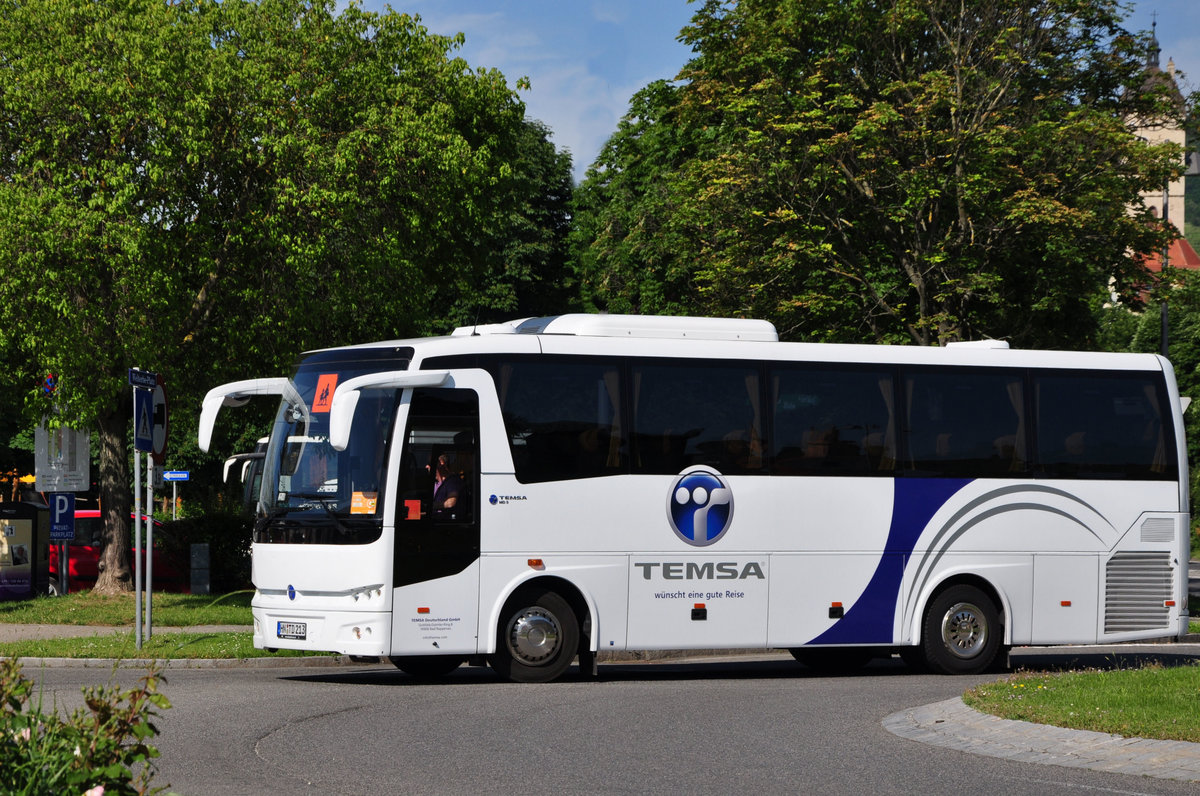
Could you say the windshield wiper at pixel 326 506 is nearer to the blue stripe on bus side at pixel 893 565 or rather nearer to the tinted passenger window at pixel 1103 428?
the blue stripe on bus side at pixel 893 565

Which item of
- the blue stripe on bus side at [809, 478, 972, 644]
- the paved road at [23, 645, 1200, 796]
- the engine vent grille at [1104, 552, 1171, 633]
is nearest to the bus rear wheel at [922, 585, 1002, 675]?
the blue stripe on bus side at [809, 478, 972, 644]

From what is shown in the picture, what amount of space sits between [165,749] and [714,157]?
23.6m

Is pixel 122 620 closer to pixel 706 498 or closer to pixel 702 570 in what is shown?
pixel 702 570

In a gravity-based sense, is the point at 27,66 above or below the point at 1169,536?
above

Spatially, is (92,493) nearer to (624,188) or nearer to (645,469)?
(624,188)

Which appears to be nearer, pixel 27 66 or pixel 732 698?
pixel 732 698

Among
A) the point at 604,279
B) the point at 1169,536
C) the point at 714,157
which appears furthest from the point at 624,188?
the point at 1169,536

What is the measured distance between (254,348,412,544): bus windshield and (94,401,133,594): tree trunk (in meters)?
13.0

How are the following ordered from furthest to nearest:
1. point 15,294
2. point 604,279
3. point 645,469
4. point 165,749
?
point 604,279 → point 15,294 → point 645,469 → point 165,749

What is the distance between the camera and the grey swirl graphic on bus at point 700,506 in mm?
15156

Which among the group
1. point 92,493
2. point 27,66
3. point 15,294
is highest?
point 27,66

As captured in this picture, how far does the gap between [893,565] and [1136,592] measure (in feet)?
10.1

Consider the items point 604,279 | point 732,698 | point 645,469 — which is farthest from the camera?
point 604,279

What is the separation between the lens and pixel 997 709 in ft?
36.8
